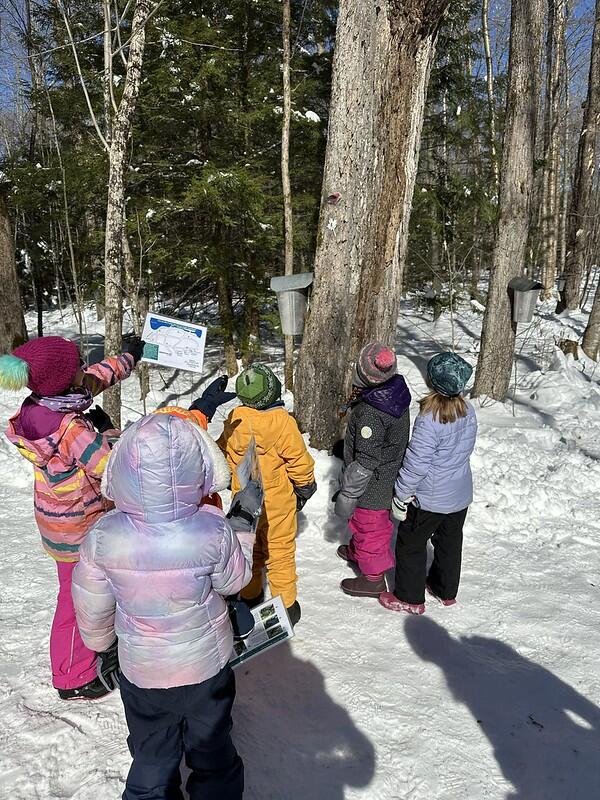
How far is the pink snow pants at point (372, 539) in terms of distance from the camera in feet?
11.4

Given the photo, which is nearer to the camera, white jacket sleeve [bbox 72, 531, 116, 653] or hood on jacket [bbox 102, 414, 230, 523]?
hood on jacket [bbox 102, 414, 230, 523]

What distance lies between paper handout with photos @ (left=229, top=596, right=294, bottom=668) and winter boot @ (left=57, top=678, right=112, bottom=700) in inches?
35.0

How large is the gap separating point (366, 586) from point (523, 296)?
5134 mm

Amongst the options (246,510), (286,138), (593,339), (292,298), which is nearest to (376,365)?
(246,510)

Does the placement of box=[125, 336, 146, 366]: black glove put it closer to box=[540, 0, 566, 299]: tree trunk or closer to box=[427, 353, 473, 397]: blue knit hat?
box=[427, 353, 473, 397]: blue knit hat

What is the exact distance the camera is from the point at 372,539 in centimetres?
349

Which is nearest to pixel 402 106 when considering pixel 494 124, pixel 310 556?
pixel 310 556

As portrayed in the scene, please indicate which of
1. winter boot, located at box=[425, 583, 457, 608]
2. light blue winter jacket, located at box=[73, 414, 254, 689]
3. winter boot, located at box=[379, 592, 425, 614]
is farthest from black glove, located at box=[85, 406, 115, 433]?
winter boot, located at box=[425, 583, 457, 608]

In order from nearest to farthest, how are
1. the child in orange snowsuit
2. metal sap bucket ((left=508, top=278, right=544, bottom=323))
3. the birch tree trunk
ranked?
the child in orange snowsuit
the birch tree trunk
metal sap bucket ((left=508, top=278, right=544, bottom=323))

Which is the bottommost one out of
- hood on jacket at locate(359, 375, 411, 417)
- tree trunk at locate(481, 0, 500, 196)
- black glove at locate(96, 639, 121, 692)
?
black glove at locate(96, 639, 121, 692)

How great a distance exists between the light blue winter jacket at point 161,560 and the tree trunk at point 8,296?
6.89 metres

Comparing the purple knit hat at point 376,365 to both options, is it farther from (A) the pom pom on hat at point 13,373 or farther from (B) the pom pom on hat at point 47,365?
(A) the pom pom on hat at point 13,373

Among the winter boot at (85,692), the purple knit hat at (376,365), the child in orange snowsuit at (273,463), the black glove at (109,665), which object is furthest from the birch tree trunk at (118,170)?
the black glove at (109,665)

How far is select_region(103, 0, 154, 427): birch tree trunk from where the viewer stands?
593cm
